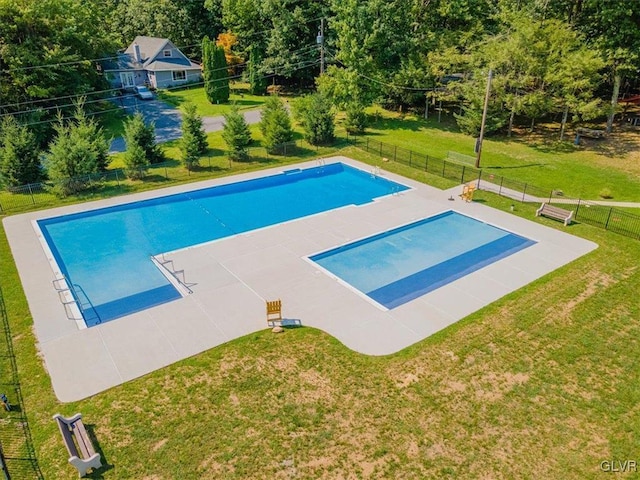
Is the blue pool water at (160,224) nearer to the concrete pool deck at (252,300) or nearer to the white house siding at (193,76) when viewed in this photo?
the concrete pool deck at (252,300)

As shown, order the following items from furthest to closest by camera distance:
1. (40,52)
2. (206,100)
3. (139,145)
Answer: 1. (206,100)
2. (40,52)
3. (139,145)

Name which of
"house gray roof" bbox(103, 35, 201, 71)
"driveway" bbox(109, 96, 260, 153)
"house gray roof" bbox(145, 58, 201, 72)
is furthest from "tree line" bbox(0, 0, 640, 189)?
"house gray roof" bbox(103, 35, 201, 71)

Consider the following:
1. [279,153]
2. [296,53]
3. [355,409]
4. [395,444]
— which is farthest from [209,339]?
[296,53]

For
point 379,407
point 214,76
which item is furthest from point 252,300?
point 214,76

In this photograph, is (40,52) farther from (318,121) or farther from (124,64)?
(318,121)

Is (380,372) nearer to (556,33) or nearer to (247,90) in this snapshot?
(556,33)

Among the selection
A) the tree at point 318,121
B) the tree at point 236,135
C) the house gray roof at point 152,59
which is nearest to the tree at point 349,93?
the tree at point 318,121
